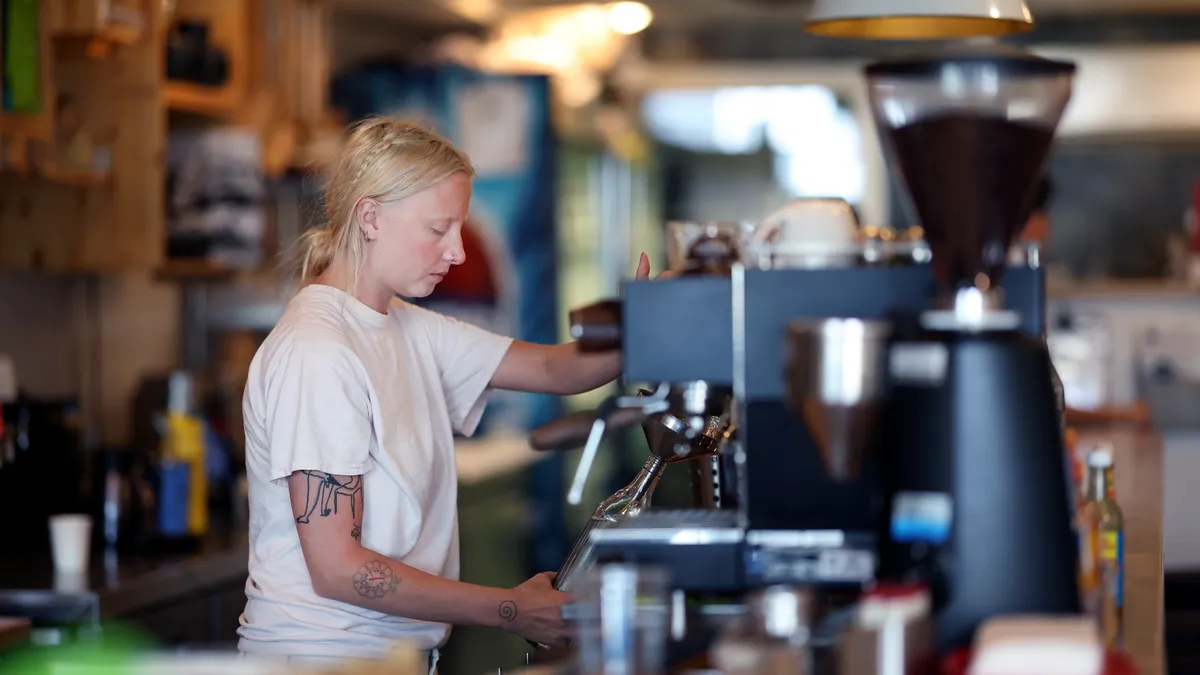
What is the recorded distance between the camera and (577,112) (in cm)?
624

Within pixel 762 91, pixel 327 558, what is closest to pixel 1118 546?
pixel 327 558

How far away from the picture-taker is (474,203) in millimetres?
5609

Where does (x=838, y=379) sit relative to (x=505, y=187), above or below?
below

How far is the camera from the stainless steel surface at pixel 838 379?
1.50 metres

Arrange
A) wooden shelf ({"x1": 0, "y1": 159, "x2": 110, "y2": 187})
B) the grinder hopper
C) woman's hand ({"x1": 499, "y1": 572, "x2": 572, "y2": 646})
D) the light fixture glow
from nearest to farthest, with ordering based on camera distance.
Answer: the grinder hopper
woman's hand ({"x1": 499, "y1": 572, "x2": 572, "y2": 646})
wooden shelf ({"x1": 0, "y1": 159, "x2": 110, "y2": 187})
the light fixture glow

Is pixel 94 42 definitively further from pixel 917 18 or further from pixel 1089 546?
pixel 1089 546

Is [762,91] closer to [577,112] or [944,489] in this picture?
[577,112]

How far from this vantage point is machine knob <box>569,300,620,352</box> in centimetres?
177

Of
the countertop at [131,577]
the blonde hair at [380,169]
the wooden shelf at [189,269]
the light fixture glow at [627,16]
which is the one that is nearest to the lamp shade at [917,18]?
the blonde hair at [380,169]

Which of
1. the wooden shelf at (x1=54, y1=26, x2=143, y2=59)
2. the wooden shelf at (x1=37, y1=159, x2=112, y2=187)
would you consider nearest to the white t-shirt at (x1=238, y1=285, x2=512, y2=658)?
the wooden shelf at (x1=37, y1=159, x2=112, y2=187)

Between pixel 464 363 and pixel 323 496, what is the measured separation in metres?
0.49

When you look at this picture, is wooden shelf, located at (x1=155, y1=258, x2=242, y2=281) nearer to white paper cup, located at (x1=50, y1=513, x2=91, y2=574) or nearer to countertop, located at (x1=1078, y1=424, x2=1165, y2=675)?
white paper cup, located at (x1=50, y1=513, x2=91, y2=574)

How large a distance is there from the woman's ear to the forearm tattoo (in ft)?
1.97

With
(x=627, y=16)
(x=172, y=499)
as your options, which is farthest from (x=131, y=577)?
(x=627, y=16)
